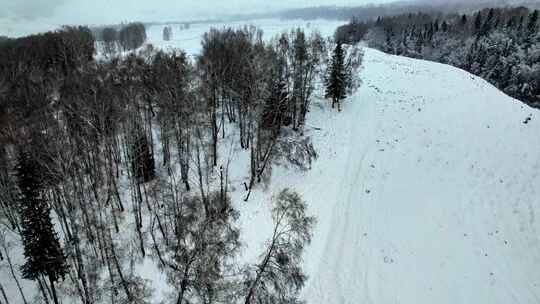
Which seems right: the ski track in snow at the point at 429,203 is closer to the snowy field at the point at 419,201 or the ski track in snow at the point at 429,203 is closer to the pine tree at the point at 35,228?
the snowy field at the point at 419,201

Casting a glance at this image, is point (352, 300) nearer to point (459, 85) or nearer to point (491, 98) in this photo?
point (491, 98)

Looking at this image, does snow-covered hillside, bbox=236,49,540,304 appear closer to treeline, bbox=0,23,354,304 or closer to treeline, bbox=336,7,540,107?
treeline, bbox=0,23,354,304

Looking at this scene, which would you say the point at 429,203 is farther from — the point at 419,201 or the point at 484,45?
the point at 484,45

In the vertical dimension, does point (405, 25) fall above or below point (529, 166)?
above

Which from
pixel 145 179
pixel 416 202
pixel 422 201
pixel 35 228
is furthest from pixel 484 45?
pixel 35 228

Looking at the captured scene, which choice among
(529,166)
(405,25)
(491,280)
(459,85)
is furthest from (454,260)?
(405,25)

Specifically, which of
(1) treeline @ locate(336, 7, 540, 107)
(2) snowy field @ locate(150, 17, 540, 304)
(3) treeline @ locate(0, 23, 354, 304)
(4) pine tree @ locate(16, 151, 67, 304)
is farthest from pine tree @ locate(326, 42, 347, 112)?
(1) treeline @ locate(336, 7, 540, 107)
